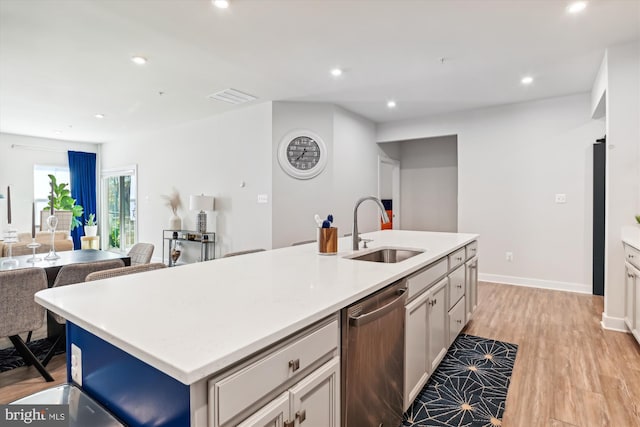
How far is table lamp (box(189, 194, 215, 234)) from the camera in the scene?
5270 mm

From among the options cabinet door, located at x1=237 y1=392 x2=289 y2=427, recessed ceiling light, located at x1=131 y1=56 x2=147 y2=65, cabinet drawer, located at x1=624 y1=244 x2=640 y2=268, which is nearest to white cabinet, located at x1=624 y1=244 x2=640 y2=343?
cabinet drawer, located at x1=624 y1=244 x2=640 y2=268

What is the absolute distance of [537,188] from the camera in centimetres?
455

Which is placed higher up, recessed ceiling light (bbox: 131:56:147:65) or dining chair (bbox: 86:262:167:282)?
recessed ceiling light (bbox: 131:56:147:65)

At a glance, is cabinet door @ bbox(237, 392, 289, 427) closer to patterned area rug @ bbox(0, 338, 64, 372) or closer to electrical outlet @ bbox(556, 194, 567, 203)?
patterned area rug @ bbox(0, 338, 64, 372)

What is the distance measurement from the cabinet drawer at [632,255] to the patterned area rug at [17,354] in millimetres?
4540

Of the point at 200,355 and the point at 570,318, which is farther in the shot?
the point at 570,318

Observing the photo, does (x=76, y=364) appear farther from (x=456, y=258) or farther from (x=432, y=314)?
(x=456, y=258)

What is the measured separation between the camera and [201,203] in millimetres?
5297

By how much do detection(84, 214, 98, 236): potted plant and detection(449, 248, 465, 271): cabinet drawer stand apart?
8167 millimetres

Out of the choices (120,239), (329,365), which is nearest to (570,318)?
(329,365)

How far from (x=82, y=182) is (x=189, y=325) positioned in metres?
8.81

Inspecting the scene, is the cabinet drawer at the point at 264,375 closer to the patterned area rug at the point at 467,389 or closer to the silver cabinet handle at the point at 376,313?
the silver cabinet handle at the point at 376,313

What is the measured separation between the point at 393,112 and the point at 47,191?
7702 millimetres

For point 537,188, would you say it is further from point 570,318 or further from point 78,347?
point 78,347
